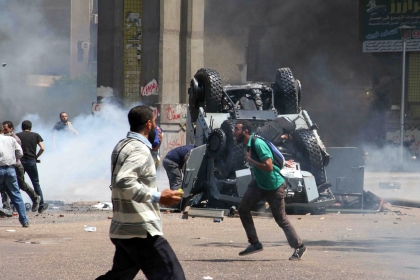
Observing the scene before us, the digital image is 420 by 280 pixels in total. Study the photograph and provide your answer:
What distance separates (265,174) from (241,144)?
4548 mm

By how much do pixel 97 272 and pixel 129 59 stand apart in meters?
16.1

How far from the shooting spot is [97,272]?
6.81 metres

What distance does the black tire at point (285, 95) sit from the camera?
13.6 meters

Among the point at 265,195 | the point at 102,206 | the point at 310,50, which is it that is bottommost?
the point at 102,206

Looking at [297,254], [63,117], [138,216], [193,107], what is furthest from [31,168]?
[138,216]

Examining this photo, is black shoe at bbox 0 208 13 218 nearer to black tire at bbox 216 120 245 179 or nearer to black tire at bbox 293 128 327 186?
black tire at bbox 216 120 245 179

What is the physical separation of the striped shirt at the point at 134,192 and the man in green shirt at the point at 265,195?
306cm

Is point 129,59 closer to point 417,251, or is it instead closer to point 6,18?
point 417,251

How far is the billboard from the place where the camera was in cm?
3020

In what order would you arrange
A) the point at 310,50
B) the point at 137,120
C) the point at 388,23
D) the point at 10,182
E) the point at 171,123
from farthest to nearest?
the point at 310,50 → the point at 388,23 → the point at 171,123 → the point at 10,182 → the point at 137,120

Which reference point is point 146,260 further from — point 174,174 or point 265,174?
point 174,174

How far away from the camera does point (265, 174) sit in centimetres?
775

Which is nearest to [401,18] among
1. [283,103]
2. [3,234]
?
[283,103]

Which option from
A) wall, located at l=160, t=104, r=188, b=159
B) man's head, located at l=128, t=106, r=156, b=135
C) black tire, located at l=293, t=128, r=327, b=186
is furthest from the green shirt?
wall, located at l=160, t=104, r=188, b=159
